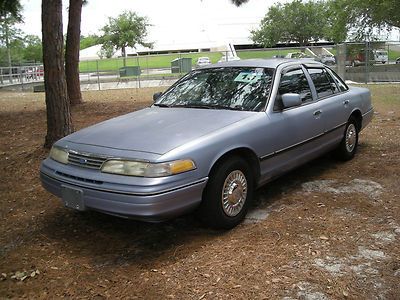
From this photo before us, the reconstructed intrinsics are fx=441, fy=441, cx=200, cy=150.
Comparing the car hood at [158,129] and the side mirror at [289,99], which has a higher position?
the side mirror at [289,99]

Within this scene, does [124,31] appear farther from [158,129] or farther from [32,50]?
[158,129]

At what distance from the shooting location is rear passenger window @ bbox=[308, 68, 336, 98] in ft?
18.1

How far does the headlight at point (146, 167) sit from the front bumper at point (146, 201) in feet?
0.45

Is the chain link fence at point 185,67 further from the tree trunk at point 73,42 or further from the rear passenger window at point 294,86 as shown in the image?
the rear passenger window at point 294,86

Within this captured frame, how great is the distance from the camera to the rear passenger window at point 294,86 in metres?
4.73

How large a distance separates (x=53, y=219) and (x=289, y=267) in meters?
2.44

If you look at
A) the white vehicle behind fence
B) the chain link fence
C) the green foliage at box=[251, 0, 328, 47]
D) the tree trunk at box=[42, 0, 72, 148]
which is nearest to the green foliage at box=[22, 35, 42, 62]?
the green foliage at box=[251, 0, 328, 47]

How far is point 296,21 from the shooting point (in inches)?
2435

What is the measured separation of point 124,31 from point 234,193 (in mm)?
50549

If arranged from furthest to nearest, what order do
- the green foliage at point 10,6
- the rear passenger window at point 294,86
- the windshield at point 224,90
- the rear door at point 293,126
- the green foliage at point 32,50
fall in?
the green foliage at point 32,50 < the green foliage at point 10,6 < the rear passenger window at point 294,86 < the windshield at point 224,90 < the rear door at point 293,126

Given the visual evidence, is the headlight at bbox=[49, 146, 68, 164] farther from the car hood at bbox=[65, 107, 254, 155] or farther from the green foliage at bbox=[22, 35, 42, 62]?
the green foliage at bbox=[22, 35, 42, 62]

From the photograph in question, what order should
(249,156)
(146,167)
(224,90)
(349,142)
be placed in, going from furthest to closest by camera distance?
(349,142) < (224,90) < (249,156) < (146,167)

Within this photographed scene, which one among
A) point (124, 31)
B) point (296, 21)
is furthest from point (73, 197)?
point (296, 21)

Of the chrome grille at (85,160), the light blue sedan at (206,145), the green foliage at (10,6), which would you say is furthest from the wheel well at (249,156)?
the green foliage at (10,6)
